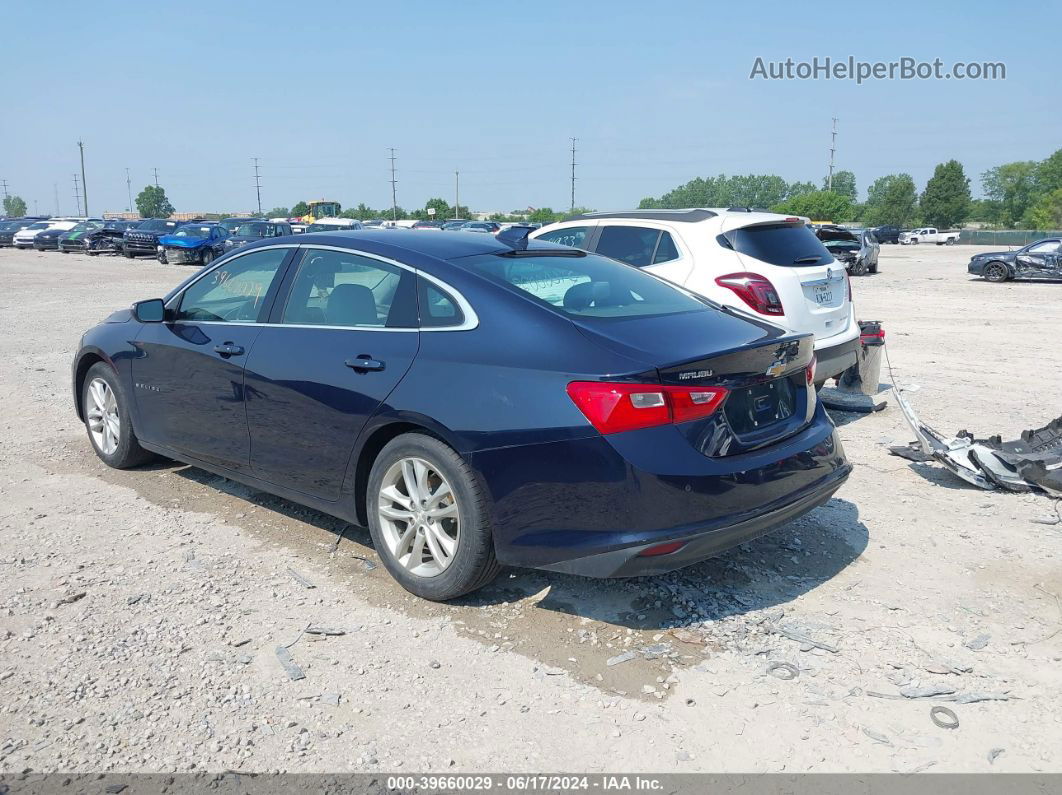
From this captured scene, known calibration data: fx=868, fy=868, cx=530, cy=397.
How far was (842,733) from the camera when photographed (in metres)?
3.02

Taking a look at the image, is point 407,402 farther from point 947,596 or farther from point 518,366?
point 947,596

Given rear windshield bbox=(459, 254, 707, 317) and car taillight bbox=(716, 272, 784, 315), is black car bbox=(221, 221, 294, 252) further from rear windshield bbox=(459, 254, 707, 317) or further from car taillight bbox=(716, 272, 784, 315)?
rear windshield bbox=(459, 254, 707, 317)

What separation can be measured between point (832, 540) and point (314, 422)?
2839mm

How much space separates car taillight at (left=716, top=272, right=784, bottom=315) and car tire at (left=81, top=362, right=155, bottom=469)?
4.46 metres

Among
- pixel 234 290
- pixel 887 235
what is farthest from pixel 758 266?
pixel 887 235

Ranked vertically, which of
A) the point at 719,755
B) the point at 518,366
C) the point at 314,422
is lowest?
the point at 719,755

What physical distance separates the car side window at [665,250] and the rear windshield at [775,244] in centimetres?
42

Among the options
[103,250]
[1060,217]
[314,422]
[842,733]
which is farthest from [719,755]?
[1060,217]

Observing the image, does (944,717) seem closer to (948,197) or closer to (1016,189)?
(948,197)

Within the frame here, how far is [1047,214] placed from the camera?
4318 inches

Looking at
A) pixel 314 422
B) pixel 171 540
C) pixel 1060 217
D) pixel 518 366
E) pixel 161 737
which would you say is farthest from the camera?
pixel 1060 217

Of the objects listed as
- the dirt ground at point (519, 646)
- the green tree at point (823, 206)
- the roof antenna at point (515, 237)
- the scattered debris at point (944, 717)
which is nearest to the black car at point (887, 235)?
the green tree at point (823, 206)

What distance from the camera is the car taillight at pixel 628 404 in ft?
11.2

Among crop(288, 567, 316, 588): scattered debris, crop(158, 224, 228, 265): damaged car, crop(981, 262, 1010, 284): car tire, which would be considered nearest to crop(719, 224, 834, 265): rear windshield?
crop(288, 567, 316, 588): scattered debris
